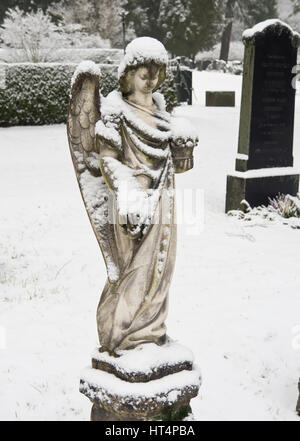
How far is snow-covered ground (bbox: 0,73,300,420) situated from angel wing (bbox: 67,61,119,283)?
1500 mm

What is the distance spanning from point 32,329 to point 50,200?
13.5 ft

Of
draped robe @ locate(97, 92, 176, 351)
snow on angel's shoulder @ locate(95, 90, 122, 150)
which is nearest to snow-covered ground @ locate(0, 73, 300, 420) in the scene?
draped robe @ locate(97, 92, 176, 351)

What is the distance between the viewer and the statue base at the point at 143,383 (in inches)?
116

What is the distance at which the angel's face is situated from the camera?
288 centimetres

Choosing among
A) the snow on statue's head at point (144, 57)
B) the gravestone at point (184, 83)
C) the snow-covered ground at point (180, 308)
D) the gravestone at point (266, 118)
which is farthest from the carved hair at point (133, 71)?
the gravestone at point (184, 83)

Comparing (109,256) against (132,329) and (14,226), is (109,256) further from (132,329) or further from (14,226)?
(14,226)

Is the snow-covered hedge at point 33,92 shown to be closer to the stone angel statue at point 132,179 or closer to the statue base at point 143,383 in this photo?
the stone angel statue at point 132,179

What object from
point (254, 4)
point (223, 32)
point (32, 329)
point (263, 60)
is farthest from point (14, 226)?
point (254, 4)

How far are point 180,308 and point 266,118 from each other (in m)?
4.17

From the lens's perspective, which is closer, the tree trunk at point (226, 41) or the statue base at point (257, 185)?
the statue base at point (257, 185)

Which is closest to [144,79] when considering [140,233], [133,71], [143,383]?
[133,71]

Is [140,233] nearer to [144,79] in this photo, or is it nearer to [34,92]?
[144,79]

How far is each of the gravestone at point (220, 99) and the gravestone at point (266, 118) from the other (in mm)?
11617

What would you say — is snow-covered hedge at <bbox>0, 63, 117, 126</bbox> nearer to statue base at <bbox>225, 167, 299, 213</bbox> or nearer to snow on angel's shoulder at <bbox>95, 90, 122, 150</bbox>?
statue base at <bbox>225, 167, 299, 213</bbox>
